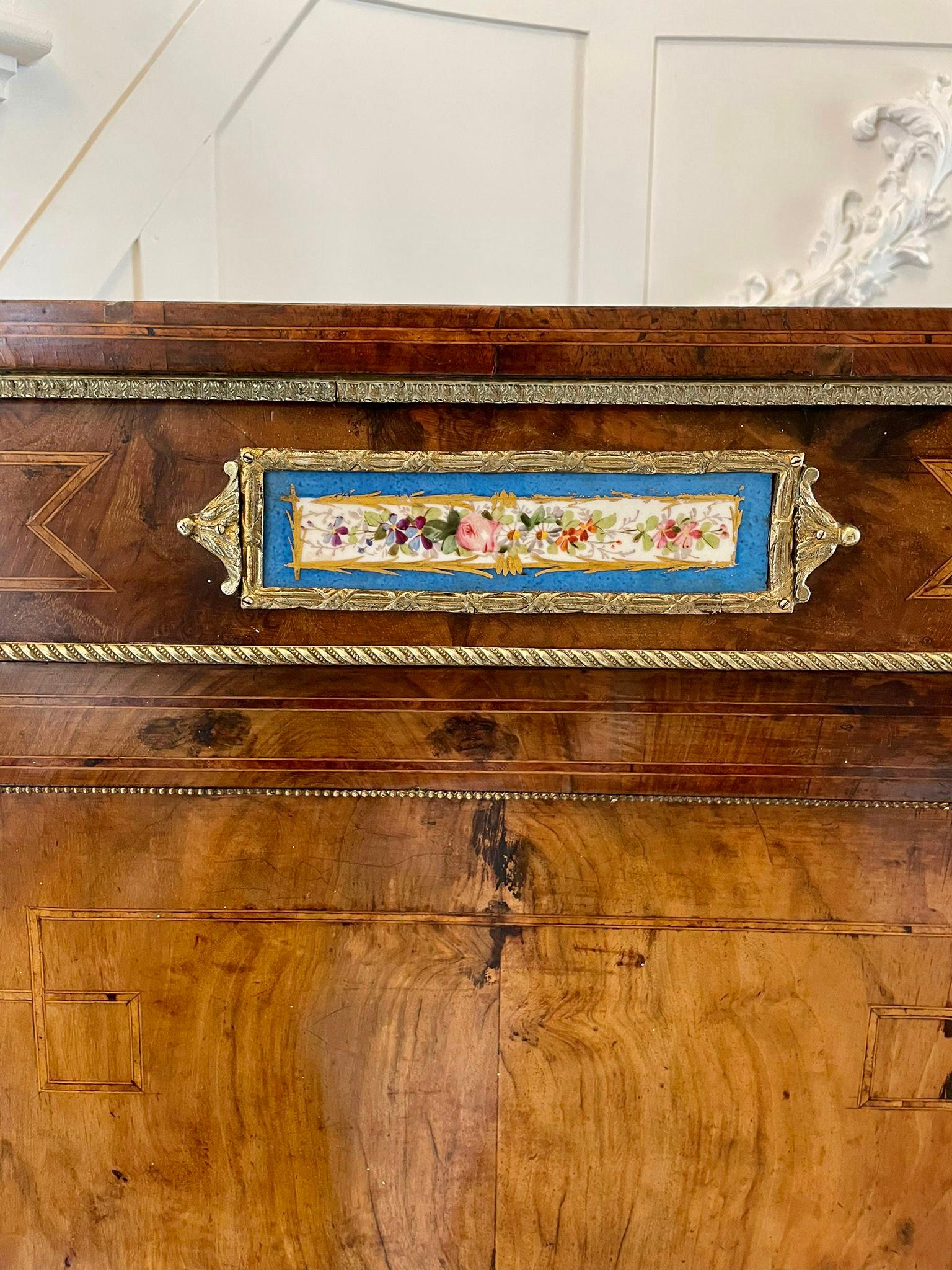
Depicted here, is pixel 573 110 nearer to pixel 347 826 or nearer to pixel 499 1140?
pixel 347 826

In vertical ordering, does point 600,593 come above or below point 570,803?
above

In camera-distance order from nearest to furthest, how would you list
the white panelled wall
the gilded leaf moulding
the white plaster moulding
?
the gilded leaf moulding, the white plaster moulding, the white panelled wall

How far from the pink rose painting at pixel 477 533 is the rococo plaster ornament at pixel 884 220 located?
833mm

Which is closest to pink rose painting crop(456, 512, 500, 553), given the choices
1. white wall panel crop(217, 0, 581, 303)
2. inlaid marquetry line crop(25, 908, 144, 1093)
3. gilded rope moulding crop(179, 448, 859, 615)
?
gilded rope moulding crop(179, 448, 859, 615)

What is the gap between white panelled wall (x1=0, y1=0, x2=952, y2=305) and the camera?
106 cm

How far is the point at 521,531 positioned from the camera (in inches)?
23.3

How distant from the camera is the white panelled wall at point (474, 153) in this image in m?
1.06

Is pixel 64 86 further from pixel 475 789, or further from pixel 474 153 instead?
pixel 475 789

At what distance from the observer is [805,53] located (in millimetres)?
1160

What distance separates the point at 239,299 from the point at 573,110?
21.8 inches

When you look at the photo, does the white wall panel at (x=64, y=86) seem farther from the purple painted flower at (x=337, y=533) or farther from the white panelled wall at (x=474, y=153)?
the purple painted flower at (x=337, y=533)

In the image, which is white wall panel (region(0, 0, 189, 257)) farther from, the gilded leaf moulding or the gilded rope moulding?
the gilded rope moulding

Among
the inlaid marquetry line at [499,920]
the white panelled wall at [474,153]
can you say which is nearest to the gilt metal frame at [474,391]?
the inlaid marquetry line at [499,920]

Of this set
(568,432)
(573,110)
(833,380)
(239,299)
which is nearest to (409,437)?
(568,432)
